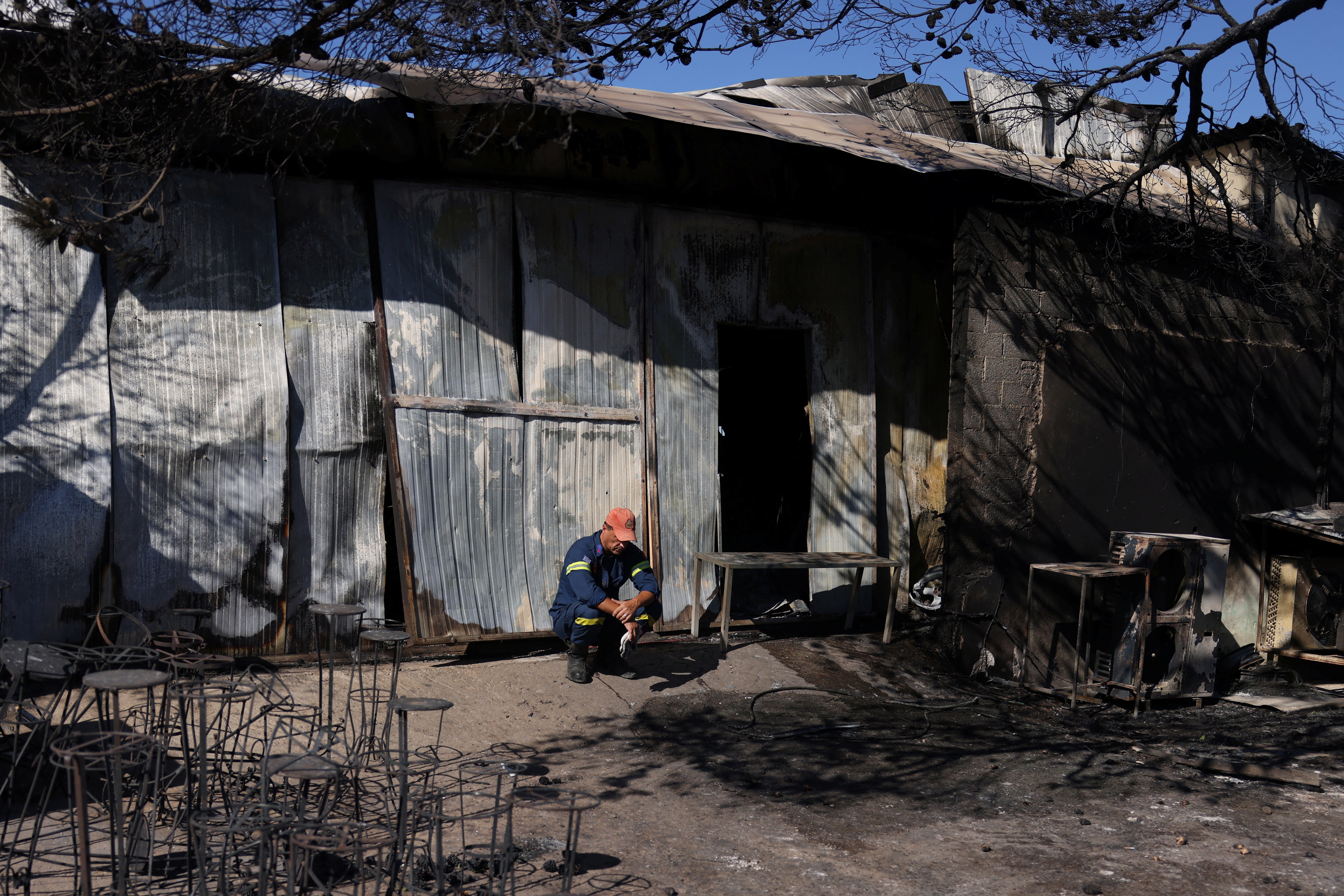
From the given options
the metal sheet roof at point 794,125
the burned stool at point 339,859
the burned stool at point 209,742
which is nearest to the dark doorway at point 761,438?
the metal sheet roof at point 794,125

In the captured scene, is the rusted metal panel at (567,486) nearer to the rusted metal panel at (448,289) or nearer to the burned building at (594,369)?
the burned building at (594,369)

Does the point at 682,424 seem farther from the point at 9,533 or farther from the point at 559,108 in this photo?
the point at 9,533

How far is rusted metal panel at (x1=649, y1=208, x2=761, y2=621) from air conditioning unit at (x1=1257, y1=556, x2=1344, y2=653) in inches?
205

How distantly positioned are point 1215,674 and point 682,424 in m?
4.79

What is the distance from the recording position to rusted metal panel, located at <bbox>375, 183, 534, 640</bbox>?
7.11m

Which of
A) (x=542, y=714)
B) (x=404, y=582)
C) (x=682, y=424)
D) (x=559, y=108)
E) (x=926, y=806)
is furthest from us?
(x=682, y=424)

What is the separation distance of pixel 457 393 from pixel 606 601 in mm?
1876

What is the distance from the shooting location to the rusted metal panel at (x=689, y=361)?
800 cm

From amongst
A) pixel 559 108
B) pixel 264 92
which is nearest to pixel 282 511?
pixel 264 92

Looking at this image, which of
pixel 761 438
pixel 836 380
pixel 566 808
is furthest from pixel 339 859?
pixel 761 438

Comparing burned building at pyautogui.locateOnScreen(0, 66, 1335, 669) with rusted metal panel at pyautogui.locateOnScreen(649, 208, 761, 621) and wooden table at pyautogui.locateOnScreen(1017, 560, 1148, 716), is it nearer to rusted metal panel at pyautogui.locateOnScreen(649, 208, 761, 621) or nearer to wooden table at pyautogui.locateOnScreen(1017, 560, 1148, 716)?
rusted metal panel at pyautogui.locateOnScreen(649, 208, 761, 621)

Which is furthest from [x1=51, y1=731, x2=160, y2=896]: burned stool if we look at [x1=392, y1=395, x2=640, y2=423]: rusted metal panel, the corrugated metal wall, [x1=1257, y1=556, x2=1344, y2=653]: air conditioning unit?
[x1=1257, y1=556, x2=1344, y2=653]: air conditioning unit

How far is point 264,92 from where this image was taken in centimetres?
621

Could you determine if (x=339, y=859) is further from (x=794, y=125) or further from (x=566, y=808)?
(x=794, y=125)
